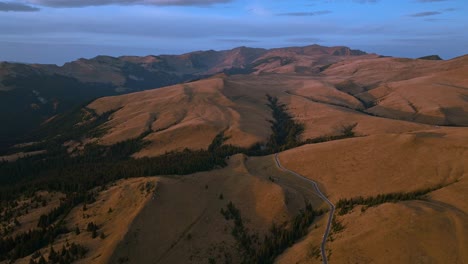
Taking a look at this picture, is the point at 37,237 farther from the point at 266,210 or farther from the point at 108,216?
the point at 266,210

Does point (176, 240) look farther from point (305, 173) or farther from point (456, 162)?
point (456, 162)

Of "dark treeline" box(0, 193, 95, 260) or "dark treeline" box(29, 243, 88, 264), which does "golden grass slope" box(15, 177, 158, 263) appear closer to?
"dark treeline" box(29, 243, 88, 264)

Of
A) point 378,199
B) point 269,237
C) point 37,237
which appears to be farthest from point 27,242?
point 378,199

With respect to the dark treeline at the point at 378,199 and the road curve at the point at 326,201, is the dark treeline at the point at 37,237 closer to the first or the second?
the road curve at the point at 326,201

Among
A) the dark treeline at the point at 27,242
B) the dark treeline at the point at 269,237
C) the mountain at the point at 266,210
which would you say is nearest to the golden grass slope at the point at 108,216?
the mountain at the point at 266,210

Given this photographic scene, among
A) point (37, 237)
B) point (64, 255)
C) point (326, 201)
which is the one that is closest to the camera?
point (64, 255)

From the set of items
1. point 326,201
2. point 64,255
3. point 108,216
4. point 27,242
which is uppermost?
point 326,201

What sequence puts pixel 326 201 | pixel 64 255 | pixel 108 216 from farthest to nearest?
pixel 326 201 → pixel 108 216 → pixel 64 255

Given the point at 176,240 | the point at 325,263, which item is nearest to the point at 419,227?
the point at 325,263
